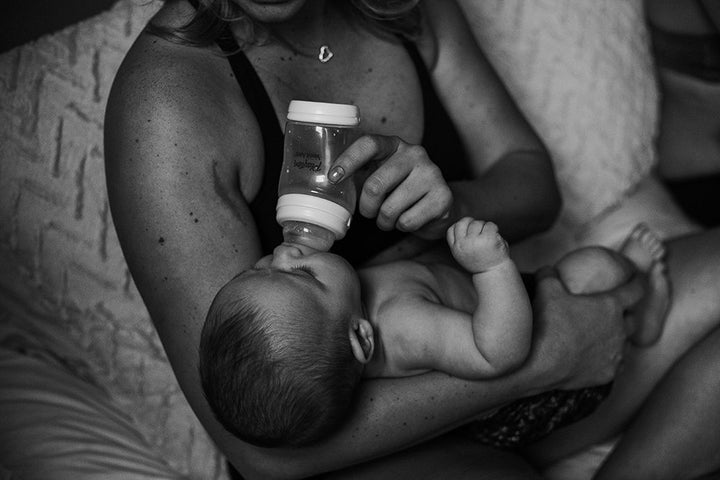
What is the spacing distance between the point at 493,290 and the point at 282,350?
0.89 ft

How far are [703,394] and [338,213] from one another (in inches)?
25.7

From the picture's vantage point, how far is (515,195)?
4.43 ft

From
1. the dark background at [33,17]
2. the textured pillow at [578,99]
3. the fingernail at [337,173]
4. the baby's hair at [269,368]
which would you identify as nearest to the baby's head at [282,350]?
the baby's hair at [269,368]

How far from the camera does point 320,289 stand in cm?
99

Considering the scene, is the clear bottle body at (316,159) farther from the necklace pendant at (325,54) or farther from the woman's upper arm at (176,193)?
the necklace pendant at (325,54)

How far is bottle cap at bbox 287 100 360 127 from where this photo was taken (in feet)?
3.04

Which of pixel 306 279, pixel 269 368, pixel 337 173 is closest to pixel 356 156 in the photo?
pixel 337 173

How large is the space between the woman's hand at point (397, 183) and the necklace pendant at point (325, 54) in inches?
9.8

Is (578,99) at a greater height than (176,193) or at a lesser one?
lesser

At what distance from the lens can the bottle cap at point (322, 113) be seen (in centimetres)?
93

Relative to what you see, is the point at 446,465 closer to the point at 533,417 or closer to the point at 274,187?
the point at 533,417

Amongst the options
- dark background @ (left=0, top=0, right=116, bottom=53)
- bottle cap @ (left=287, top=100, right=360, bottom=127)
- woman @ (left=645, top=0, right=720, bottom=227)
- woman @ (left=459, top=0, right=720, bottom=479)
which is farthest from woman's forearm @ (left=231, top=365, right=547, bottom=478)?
woman @ (left=645, top=0, right=720, bottom=227)

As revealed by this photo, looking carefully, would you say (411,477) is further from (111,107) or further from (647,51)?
(647,51)

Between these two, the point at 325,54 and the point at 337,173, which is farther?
the point at 325,54
